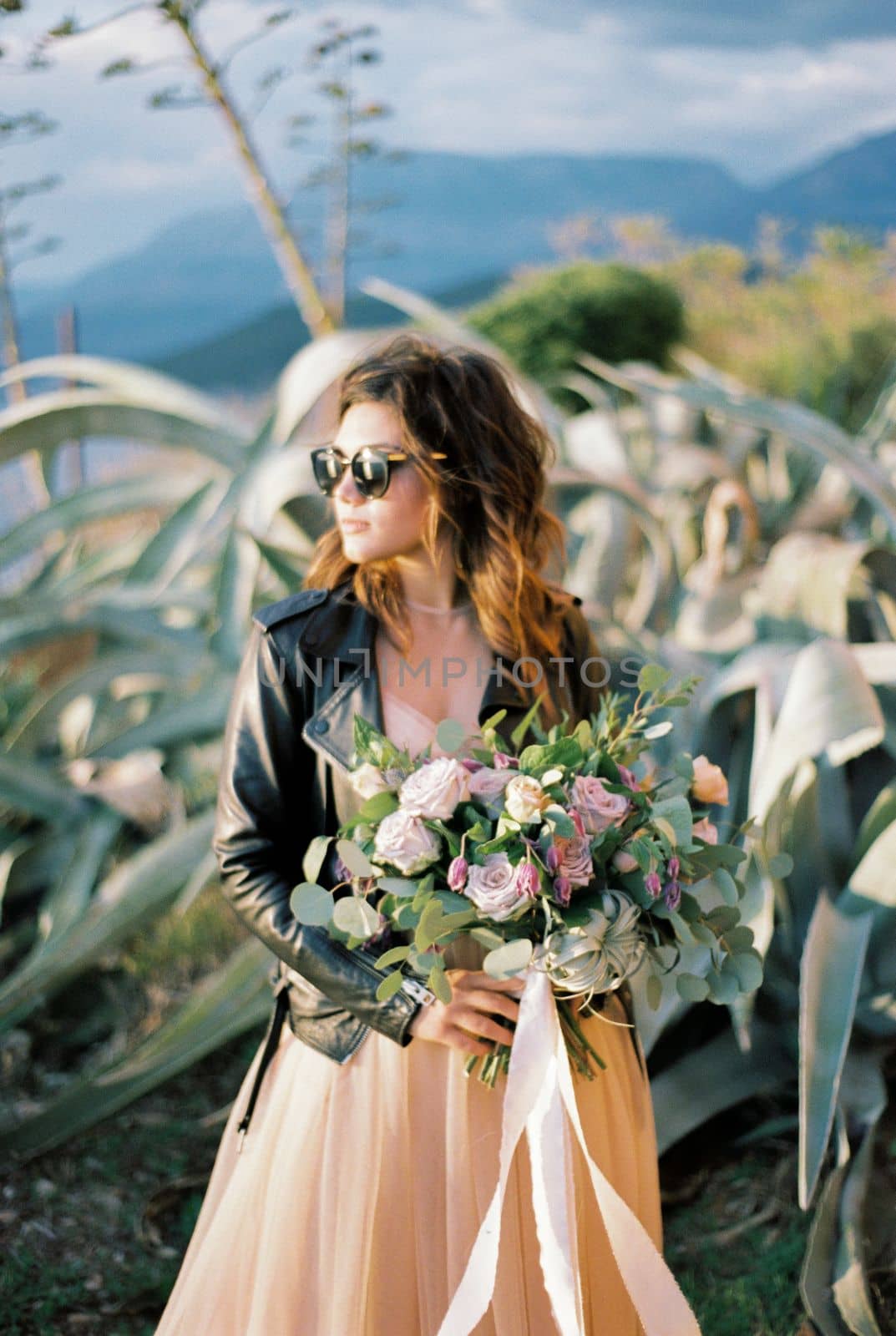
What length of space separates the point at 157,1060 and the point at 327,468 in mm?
1242

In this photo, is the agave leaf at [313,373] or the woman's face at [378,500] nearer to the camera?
the woman's face at [378,500]

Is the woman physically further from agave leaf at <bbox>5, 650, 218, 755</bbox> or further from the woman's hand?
agave leaf at <bbox>5, 650, 218, 755</bbox>

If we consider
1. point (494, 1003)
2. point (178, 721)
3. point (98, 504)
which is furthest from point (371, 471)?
point (98, 504)

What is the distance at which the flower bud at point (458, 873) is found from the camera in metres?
1.22

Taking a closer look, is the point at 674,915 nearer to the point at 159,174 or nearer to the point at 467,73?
the point at 467,73

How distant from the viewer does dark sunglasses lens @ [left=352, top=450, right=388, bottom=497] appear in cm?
149

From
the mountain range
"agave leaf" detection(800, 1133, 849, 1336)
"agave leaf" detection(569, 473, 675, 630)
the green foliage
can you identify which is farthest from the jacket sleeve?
the mountain range

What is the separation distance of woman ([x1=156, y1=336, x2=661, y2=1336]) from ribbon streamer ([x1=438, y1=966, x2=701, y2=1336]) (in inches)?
3.1

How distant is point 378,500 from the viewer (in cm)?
151

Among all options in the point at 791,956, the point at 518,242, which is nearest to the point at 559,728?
the point at 791,956

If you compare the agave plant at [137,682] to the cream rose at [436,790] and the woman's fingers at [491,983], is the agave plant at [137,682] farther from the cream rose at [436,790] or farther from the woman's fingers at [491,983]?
the cream rose at [436,790]

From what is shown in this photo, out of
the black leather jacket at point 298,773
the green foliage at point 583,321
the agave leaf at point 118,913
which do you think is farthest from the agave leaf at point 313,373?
the green foliage at point 583,321

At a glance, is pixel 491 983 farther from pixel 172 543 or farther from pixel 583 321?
pixel 583 321

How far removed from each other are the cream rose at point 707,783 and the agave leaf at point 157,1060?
1075mm
